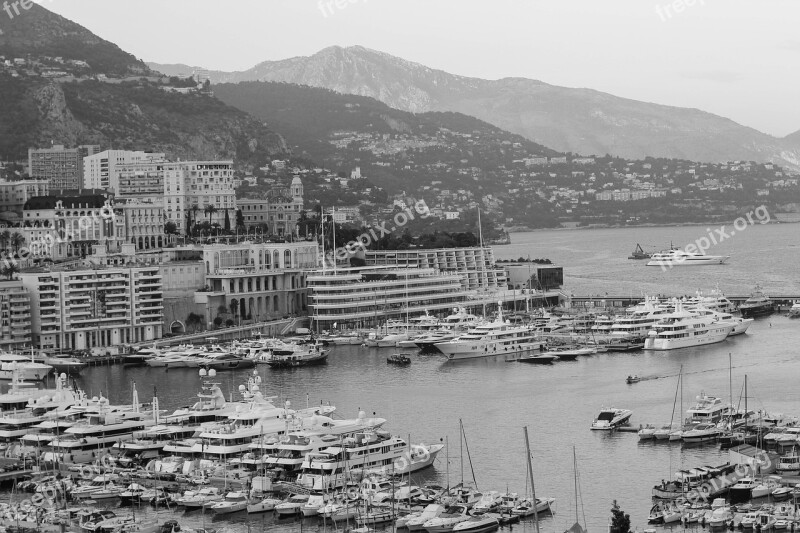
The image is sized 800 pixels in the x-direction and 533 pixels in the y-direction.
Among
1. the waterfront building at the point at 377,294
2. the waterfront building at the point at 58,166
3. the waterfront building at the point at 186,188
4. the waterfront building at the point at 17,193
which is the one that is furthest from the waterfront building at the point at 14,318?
the waterfront building at the point at 58,166

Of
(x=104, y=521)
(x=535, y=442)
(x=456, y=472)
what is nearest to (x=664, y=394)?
(x=535, y=442)

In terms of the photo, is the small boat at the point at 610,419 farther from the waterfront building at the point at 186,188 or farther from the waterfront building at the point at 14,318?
the waterfront building at the point at 186,188

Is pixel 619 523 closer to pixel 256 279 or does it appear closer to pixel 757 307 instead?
pixel 256 279

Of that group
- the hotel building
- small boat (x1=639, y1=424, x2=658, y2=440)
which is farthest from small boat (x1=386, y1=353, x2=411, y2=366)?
small boat (x1=639, y1=424, x2=658, y2=440)

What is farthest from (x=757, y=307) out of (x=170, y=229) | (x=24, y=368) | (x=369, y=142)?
(x=369, y=142)

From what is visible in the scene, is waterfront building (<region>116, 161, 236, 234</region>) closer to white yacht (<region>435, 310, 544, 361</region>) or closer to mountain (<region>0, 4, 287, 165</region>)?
mountain (<region>0, 4, 287, 165</region>)

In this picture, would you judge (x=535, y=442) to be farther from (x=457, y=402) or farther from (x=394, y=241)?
(x=394, y=241)
